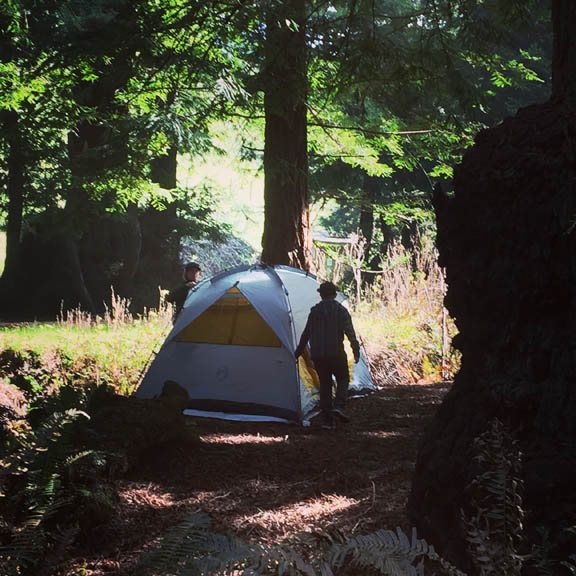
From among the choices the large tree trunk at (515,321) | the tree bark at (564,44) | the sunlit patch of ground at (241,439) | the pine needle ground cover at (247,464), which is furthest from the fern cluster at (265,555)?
the sunlit patch of ground at (241,439)

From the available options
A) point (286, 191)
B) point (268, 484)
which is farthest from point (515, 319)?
point (286, 191)

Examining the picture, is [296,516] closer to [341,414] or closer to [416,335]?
[341,414]

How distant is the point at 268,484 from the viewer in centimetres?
484

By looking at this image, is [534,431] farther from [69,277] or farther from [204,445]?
[69,277]

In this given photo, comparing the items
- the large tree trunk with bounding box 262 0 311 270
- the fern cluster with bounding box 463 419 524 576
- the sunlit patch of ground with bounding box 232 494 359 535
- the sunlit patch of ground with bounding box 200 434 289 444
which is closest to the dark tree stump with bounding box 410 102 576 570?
the fern cluster with bounding box 463 419 524 576

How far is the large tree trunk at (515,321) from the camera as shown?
2.70 metres

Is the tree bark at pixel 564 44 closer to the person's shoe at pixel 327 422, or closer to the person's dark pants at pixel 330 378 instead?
the person's dark pants at pixel 330 378

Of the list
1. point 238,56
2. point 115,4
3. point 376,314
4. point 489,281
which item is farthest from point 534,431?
point 115,4

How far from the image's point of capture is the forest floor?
3.77m

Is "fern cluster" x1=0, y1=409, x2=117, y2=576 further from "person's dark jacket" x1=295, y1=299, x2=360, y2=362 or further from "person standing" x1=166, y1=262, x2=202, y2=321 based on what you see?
"person standing" x1=166, y1=262, x2=202, y2=321

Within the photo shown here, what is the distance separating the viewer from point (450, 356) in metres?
9.12

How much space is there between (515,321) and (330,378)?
14.0ft

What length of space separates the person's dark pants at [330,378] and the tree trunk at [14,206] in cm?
1125

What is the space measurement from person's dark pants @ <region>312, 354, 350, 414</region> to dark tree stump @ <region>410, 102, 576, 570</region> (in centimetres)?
369
